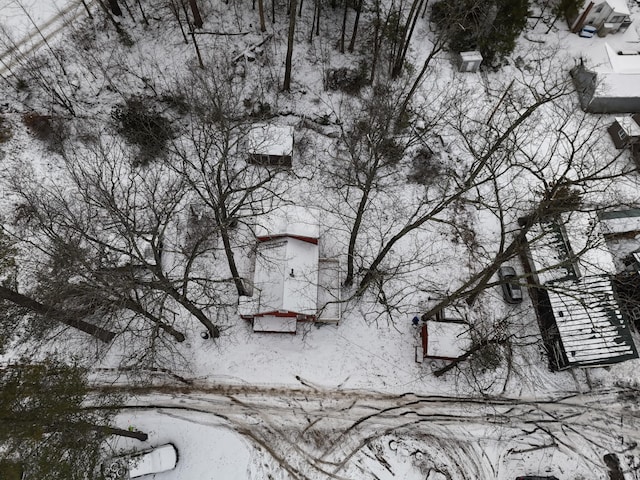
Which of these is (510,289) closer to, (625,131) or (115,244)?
(625,131)

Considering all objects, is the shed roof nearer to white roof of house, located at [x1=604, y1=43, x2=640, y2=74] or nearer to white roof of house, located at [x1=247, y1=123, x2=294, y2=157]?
white roof of house, located at [x1=604, y1=43, x2=640, y2=74]

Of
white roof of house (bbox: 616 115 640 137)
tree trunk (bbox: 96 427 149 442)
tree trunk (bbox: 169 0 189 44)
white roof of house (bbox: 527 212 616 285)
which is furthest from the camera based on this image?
tree trunk (bbox: 169 0 189 44)

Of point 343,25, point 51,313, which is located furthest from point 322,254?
Result: point 343,25


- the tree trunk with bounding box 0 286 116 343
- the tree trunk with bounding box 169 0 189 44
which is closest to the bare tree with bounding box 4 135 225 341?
the tree trunk with bounding box 0 286 116 343

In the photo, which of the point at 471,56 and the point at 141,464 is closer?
the point at 141,464

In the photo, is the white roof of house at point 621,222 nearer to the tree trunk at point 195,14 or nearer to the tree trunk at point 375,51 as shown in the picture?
the tree trunk at point 375,51
